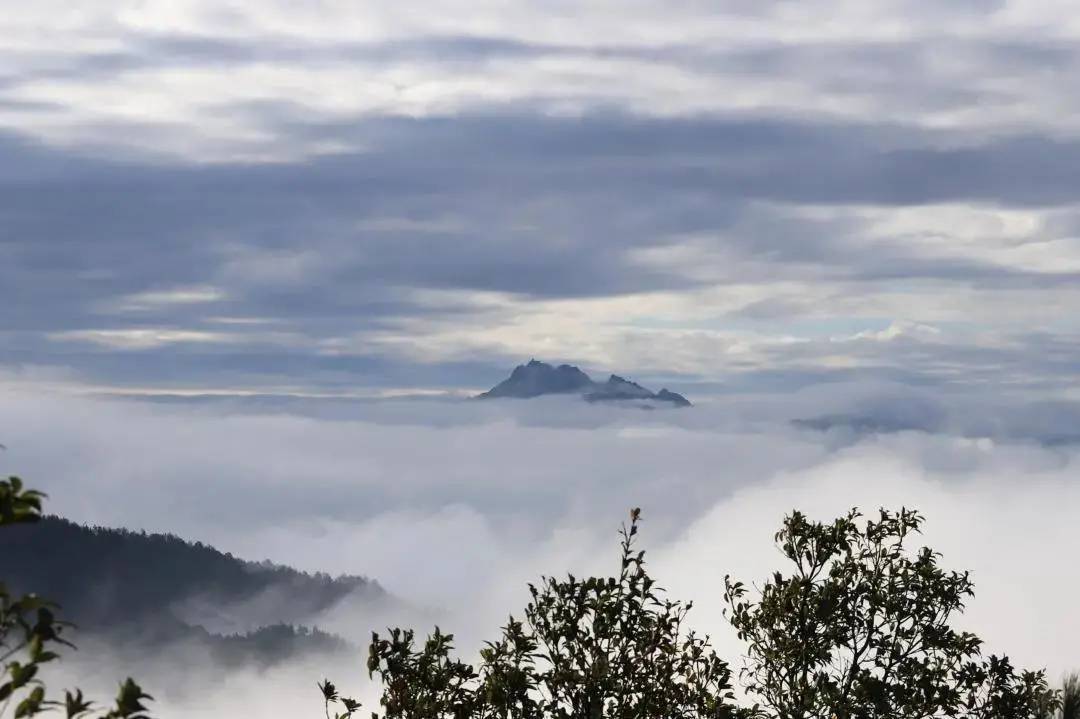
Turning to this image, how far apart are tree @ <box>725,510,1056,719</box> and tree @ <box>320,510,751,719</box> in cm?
387

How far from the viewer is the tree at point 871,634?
2098cm

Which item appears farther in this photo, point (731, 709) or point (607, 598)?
point (731, 709)

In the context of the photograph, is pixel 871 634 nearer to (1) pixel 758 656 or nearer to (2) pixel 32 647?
(1) pixel 758 656

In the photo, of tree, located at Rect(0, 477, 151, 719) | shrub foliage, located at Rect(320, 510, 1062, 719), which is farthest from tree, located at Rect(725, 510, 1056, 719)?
tree, located at Rect(0, 477, 151, 719)

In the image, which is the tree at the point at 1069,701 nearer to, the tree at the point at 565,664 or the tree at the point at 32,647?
the tree at the point at 565,664

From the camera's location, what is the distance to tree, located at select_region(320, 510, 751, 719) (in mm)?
16141

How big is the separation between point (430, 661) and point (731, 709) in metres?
4.08

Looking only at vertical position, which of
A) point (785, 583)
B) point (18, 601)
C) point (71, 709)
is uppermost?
point (785, 583)

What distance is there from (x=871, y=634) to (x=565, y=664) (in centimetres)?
674

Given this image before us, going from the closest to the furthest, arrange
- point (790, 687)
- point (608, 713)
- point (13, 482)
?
1. point (13, 482)
2. point (608, 713)
3. point (790, 687)

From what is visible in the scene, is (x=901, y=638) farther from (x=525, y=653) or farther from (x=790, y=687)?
(x=525, y=653)

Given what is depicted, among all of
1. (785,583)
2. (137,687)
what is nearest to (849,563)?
(785,583)

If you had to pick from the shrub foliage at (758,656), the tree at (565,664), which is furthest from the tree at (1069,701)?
the tree at (565,664)

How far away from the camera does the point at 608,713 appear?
16203 millimetres
